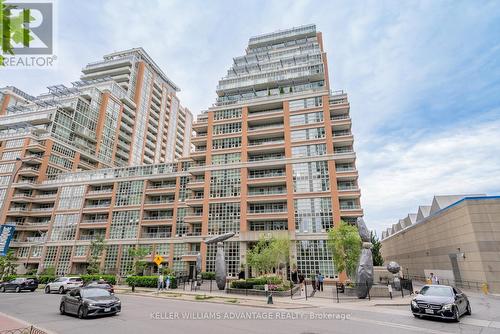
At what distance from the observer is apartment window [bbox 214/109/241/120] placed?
5412cm

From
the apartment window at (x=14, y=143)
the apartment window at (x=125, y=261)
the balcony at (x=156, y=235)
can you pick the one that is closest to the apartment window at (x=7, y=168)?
the apartment window at (x=14, y=143)

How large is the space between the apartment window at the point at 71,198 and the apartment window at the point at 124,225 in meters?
10.5

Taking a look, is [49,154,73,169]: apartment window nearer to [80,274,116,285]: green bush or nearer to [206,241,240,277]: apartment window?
[80,274,116,285]: green bush

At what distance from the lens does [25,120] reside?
6950 cm

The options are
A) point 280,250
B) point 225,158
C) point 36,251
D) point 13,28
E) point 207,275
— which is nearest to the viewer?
point 13,28

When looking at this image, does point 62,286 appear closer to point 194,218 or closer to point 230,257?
point 194,218

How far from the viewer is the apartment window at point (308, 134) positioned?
47.6 meters

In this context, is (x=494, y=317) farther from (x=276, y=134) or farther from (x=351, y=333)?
(x=276, y=134)

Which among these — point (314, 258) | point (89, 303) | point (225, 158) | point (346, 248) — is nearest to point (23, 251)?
point (225, 158)

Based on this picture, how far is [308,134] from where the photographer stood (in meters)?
48.2

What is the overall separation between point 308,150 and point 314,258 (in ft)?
58.1

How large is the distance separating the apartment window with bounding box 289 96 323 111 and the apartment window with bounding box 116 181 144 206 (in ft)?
114

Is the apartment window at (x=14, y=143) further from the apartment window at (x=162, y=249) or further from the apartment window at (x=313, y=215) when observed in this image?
the apartment window at (x=313, y=215)

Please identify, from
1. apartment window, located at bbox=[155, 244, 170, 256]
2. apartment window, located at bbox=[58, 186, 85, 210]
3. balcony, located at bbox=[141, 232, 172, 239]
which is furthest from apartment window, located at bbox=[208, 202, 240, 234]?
apartment window, located at bbox=[58, 186, 85, 210]
